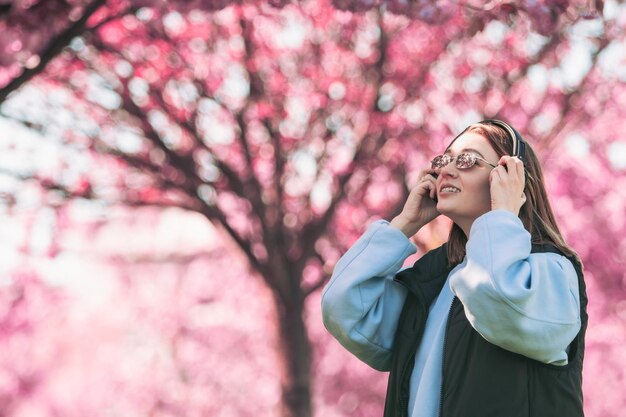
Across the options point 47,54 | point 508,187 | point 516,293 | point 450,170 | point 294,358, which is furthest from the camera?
point 294,358

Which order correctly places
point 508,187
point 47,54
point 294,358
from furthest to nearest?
point 294,358
point 47,54
point 508,187

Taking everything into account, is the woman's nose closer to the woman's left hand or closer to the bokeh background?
the woman's left hand

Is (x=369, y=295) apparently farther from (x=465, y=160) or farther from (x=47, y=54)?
(x=47, y=54)

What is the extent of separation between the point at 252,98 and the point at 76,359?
888cm

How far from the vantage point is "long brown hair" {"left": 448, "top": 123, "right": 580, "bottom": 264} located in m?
1.92

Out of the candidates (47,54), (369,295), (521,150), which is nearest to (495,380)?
(369,295)

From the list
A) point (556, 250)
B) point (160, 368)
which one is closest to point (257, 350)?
point (160, 368)

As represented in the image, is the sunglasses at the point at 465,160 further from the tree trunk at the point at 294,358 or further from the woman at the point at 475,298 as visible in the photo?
the tree trunk at the point at 294,358

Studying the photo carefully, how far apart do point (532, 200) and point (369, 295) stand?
412 millimetres

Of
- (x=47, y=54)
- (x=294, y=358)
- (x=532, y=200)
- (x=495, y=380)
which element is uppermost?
(x=532, y=200)

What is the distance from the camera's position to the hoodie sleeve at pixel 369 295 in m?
2.00

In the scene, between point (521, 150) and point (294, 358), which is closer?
point (521, 150)

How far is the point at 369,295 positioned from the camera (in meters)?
2.02

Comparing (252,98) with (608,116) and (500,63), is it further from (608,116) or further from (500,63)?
(608,116)
